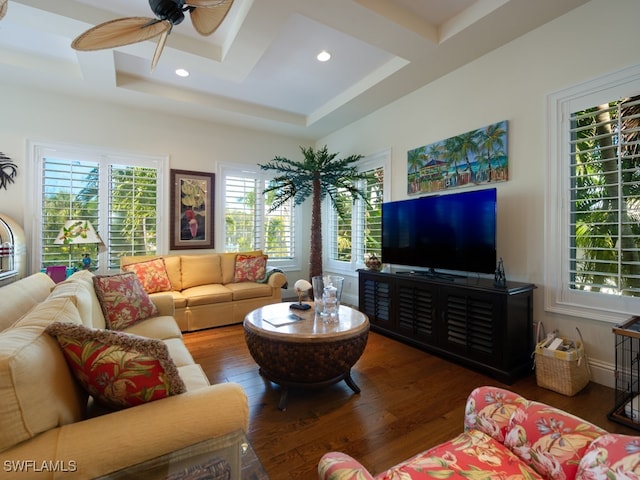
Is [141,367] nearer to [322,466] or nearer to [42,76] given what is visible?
[322,466]

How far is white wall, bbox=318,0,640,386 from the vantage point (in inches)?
91.2

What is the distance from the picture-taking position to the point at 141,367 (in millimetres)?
1074

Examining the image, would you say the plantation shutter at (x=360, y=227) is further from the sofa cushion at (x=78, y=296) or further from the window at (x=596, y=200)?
the sofa cushion at (x=78, y=296)

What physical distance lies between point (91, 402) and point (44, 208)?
3.65m

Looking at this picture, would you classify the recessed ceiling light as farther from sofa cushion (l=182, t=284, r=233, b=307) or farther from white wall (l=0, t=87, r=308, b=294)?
sofa cushion (l=182, t=284, r=233, b=307)

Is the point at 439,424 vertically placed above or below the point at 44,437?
below

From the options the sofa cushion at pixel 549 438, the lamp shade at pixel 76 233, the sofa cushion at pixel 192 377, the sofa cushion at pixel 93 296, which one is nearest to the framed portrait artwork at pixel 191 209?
the lamp shade at pixel 76 233

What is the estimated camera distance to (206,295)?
3842mm

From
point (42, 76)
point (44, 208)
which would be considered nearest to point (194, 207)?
point (44, 208)

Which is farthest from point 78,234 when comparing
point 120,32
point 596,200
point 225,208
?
point 596,200

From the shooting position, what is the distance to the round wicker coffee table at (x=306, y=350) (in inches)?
Answer: 80.7

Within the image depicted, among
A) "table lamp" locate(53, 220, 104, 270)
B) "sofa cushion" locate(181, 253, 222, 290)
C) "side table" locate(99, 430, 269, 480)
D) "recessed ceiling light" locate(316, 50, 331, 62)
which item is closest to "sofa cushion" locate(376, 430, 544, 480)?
"side table" locate(99, 430, 269, 480)

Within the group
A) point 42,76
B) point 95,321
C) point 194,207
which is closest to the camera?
point 95,321

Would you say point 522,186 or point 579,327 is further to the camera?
point 522,186
